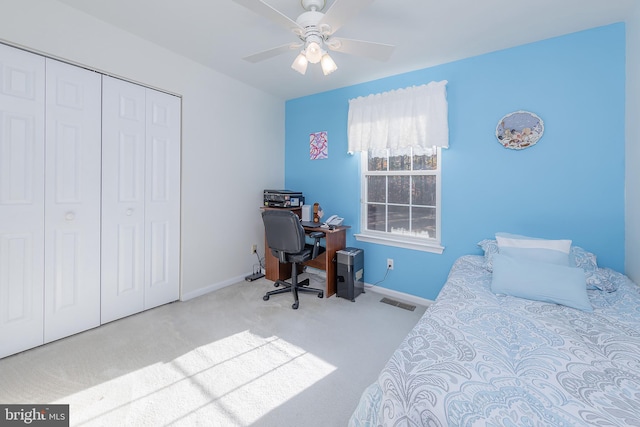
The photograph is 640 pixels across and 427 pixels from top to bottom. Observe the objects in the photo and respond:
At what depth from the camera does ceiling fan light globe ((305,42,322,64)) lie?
1.67 m

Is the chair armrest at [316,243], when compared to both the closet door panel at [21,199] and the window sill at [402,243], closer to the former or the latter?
the window sill at [402,243]

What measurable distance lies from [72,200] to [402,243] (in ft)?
10.1

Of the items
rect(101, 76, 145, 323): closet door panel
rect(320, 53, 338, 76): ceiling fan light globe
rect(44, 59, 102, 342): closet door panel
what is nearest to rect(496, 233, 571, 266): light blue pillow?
rect(320, 53, 338, 76): ceiling fan light globe

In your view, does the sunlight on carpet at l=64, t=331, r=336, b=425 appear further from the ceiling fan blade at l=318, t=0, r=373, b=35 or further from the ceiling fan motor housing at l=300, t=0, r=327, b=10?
the ceiling fan motor housing at l=300, t=0, r=327, b=10

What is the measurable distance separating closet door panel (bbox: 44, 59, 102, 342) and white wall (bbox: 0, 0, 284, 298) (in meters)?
0.23

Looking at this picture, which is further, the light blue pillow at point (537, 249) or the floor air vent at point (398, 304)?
the floor air vent at point (398, 304)

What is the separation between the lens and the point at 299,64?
1.88m

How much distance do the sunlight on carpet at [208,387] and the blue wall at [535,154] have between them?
1674 millimetres

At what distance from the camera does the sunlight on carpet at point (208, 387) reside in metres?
1.42

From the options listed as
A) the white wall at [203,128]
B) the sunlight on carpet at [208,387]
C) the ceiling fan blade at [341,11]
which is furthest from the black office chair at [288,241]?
the ceiling fan blade at [341,11]

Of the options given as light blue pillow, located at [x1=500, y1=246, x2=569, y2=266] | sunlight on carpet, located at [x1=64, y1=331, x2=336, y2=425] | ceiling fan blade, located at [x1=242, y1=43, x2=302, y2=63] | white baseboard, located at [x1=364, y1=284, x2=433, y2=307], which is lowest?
sunlight on carpet, located at [x1=64, y1=331, x2=336, y2=425]

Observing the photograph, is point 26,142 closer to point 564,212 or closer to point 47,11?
point 47,11

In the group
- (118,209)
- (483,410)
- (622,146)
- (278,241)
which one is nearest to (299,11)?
(278,241)

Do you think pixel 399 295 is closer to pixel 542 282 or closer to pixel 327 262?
pixel 327 262
